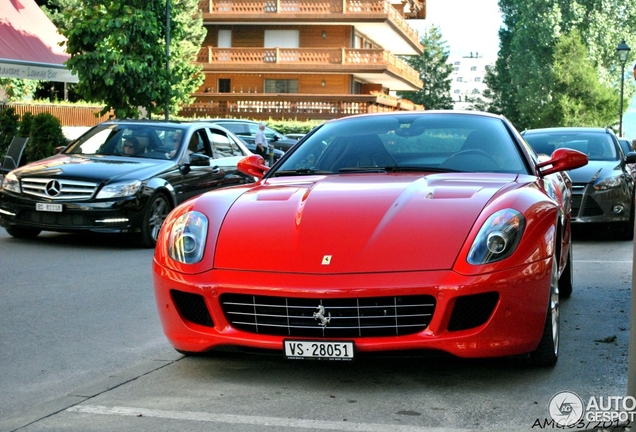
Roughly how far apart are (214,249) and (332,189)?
87 cm

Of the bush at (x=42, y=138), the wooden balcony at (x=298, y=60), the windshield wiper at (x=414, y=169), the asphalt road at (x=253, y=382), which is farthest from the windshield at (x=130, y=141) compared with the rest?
the wooden balcony at (x=298, y=60)

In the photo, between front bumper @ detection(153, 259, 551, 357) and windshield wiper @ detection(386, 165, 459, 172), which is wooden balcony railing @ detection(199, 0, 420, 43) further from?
front bumper @ detection(153, 259, 551, 357)

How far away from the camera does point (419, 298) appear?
5.05 metres

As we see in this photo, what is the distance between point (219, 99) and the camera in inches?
2381

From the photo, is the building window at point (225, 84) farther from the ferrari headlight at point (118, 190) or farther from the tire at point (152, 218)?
the ferrari headlight at point (118, 190)

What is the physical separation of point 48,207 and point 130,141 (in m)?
1.84

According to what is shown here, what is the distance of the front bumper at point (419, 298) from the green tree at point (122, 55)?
19.3m

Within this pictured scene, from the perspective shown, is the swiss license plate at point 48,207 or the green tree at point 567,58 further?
the green tree at point 567,58

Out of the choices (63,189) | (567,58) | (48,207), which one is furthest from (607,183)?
(567,58)

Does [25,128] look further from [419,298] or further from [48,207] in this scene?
[419,298]

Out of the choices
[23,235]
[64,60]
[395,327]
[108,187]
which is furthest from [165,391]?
[64,60]

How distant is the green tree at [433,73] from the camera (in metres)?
117

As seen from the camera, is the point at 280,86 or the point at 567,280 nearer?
the point at 567,280

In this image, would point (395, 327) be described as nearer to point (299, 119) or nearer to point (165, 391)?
point (165, 391)
